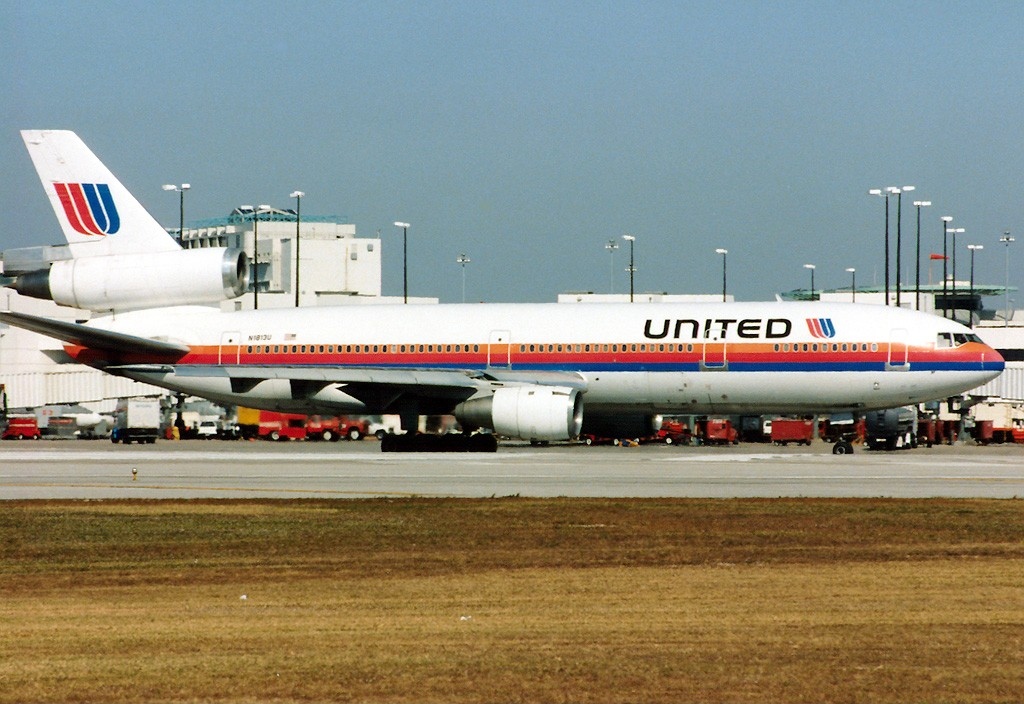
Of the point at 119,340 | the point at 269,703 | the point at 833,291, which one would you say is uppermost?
the point at 833,291

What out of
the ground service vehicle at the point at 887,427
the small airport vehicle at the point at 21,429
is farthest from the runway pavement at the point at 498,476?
the small airport vehicle at the point at 21,429

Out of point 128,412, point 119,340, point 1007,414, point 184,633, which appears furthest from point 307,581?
point 1007,414

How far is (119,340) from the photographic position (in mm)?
45750

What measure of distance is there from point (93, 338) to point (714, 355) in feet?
65.0

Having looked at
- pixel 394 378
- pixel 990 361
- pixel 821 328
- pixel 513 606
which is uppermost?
pixel 821 328

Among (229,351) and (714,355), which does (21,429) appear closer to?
(229,351)

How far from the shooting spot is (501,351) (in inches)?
1788

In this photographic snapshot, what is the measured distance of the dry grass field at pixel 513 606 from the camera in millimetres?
10180

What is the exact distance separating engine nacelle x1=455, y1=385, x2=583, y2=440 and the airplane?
59mm

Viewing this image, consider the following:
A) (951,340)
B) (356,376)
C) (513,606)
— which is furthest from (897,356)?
(513,606)

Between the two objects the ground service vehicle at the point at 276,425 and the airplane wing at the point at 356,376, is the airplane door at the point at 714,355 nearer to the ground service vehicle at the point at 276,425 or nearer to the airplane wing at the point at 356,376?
the airplane wing at the point at 356,376

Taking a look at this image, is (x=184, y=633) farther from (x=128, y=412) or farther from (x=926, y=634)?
(x=128, y=412)

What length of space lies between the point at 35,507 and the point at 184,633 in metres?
12.8

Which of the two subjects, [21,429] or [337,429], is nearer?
[337,429]
